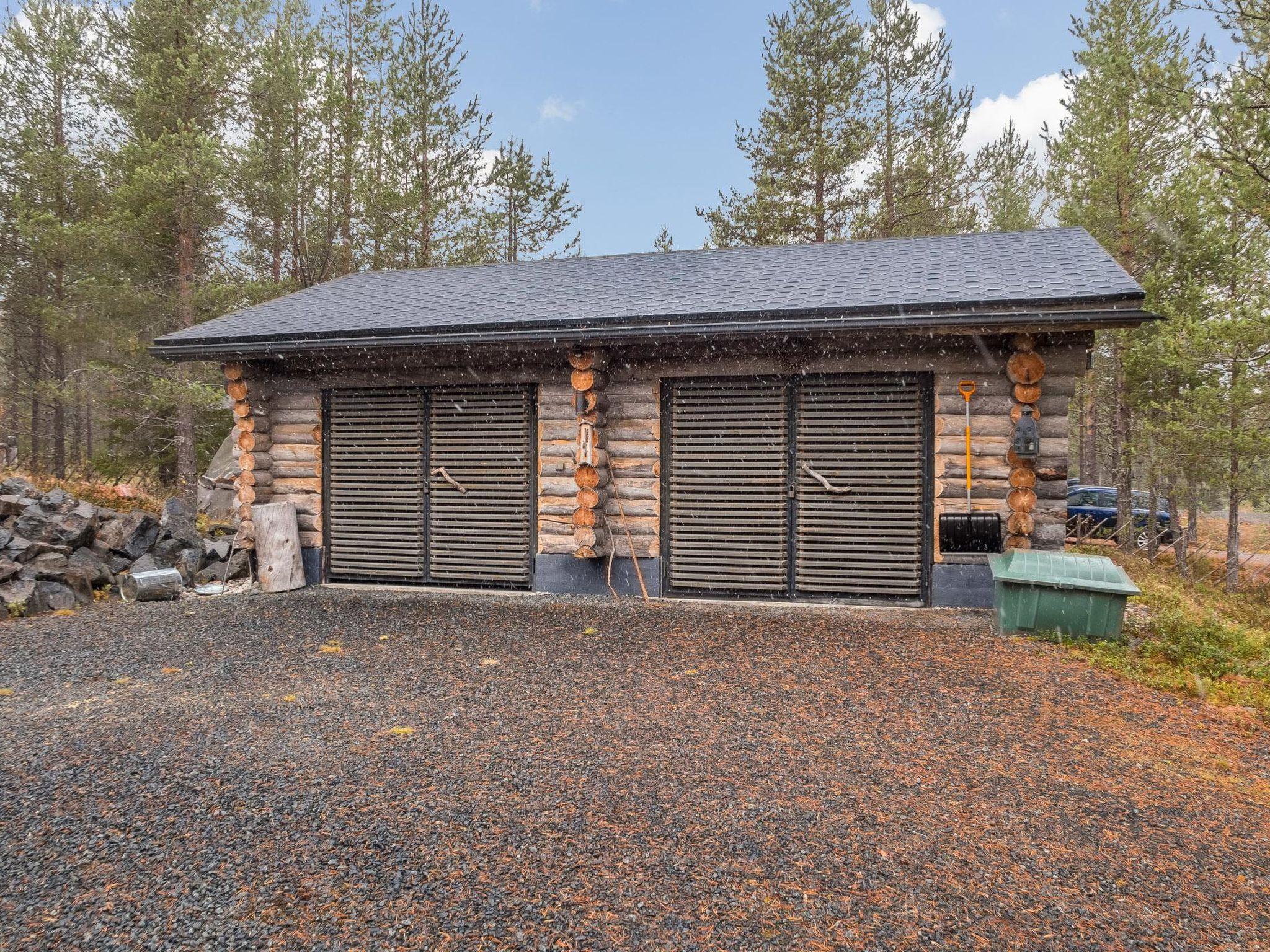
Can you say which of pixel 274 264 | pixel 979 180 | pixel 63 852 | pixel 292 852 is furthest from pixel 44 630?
pixel 979 180

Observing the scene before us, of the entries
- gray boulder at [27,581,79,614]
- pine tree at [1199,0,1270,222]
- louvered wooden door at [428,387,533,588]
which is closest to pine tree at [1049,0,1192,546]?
pine tree at [1199,0,1270,222]

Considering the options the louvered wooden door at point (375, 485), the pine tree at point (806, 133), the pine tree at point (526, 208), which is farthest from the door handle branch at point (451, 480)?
the pine tree at point (806, 133)

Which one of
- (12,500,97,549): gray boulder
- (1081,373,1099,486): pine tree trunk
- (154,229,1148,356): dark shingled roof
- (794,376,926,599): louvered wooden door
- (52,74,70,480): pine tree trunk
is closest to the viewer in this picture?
(154,229,1148,356): dark shingled roof

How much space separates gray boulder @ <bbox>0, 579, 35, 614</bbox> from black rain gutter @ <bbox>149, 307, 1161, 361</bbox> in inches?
105

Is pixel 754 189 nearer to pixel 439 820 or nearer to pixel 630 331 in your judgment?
pixel 630 331

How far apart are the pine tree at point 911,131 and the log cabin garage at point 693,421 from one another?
29.0 feet

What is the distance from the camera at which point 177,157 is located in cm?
1121

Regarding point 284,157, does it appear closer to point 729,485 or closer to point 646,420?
point 646,420

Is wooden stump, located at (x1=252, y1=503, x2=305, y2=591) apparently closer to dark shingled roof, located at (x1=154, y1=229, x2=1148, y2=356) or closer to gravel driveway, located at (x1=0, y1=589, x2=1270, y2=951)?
dark shingled roof, located at (x1=154, y1=229, x2=1148, y2=356)

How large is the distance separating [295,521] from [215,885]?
240 inches

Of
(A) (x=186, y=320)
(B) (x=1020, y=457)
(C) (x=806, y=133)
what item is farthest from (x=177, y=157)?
(B) (x=1020, y=457)

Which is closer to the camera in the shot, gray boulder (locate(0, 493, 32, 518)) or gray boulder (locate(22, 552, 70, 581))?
gray boulder (locate(22, 552, 70, 581))

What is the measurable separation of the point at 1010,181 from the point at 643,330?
18.0 m

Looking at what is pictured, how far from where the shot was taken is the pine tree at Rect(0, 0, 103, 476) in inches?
492
